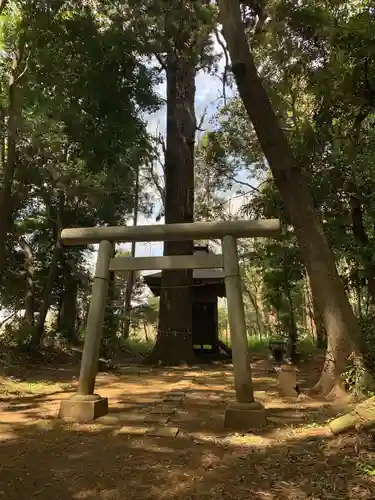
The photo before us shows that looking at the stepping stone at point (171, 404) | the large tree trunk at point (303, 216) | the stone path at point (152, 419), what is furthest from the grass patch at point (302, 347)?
the stone path at point (152, 419)

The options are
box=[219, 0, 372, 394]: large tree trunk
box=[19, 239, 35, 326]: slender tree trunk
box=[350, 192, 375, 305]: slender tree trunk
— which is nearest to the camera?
box=[219, 0, 372, 394]: large tree trunk

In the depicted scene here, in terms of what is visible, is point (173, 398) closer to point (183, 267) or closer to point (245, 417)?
point (245, 417)

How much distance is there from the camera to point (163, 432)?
14.3ft

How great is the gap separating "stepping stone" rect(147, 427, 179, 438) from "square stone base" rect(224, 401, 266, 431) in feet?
1.80

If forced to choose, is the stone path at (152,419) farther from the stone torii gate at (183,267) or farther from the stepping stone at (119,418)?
the stone torii gate at (183,267)

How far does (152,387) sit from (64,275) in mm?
7604

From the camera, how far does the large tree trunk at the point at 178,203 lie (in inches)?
443

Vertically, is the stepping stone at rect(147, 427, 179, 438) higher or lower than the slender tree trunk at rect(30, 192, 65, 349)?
lower

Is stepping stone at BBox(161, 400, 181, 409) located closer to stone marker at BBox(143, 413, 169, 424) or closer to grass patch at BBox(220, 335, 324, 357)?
stone marker at BBox(143, 413, 169, 424)

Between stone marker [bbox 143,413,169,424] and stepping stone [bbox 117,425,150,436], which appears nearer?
stepping stone [bbox 117,425,150,436]

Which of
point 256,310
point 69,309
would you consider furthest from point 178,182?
point 256,310

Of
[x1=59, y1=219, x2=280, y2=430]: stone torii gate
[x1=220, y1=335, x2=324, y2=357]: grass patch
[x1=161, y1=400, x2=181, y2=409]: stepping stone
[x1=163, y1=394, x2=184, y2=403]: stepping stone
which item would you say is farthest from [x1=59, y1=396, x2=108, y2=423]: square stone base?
[x1=220, y1=335, x2=324, y2=357]: grass patch

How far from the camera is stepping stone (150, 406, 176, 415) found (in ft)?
17.1

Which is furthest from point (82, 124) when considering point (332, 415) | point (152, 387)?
point (332, 415)
